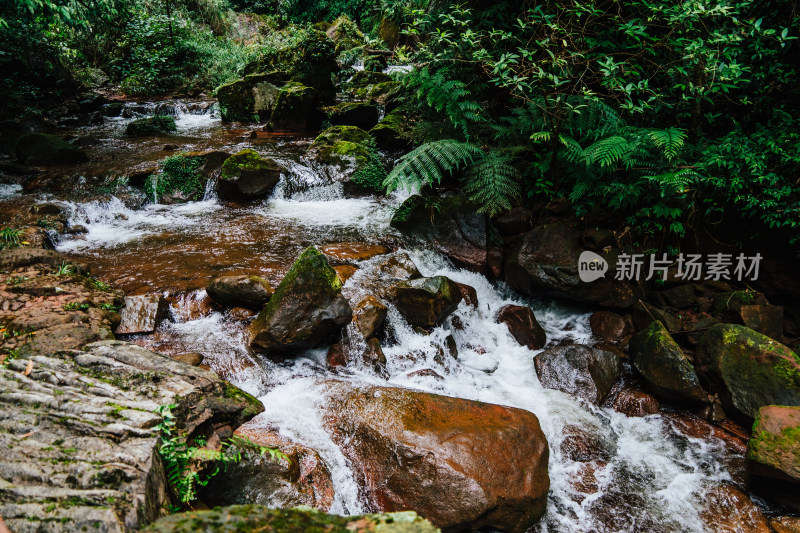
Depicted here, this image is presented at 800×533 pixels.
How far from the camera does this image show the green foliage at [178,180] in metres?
7.46

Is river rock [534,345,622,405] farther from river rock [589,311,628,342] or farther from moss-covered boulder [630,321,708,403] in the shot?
river rock [589,311,628,342]

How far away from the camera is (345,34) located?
19469 millimetres

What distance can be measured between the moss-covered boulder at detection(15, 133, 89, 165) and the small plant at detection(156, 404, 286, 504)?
9101 millimetres

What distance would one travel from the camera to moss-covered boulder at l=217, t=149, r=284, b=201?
24.3 feet

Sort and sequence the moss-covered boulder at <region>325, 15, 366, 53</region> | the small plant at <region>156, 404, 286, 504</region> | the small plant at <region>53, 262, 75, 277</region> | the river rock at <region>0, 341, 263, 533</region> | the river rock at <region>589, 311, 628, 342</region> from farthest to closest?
the moss-covered boulder at <region>325, 15, 366, 53</region>
the river rock at <region>589, 311, 628, 342</region>
the small plant at <region>53, 262, 75, 277</region>
the small plant at <region>156, 404, 286, 504</region>
the river rock at <region>0, 341, 263, 533</region>

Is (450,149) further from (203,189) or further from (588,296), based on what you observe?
(203,189)

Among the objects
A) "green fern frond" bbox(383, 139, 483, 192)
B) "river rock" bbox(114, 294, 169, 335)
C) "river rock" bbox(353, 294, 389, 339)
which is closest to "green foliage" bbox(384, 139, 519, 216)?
"green fern frond" bbox(383, 139, 483, 192)

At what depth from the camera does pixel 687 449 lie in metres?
3.60

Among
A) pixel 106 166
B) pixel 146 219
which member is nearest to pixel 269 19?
pixel 106 166

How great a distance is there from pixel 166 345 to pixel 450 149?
414cm

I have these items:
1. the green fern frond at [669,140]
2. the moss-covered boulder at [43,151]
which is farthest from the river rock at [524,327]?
the moss-covered boulder at [43,151]

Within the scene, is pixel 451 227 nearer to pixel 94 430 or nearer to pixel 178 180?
pixel 94 430

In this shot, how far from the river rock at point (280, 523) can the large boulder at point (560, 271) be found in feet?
13.6

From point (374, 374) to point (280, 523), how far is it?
9.33ft
